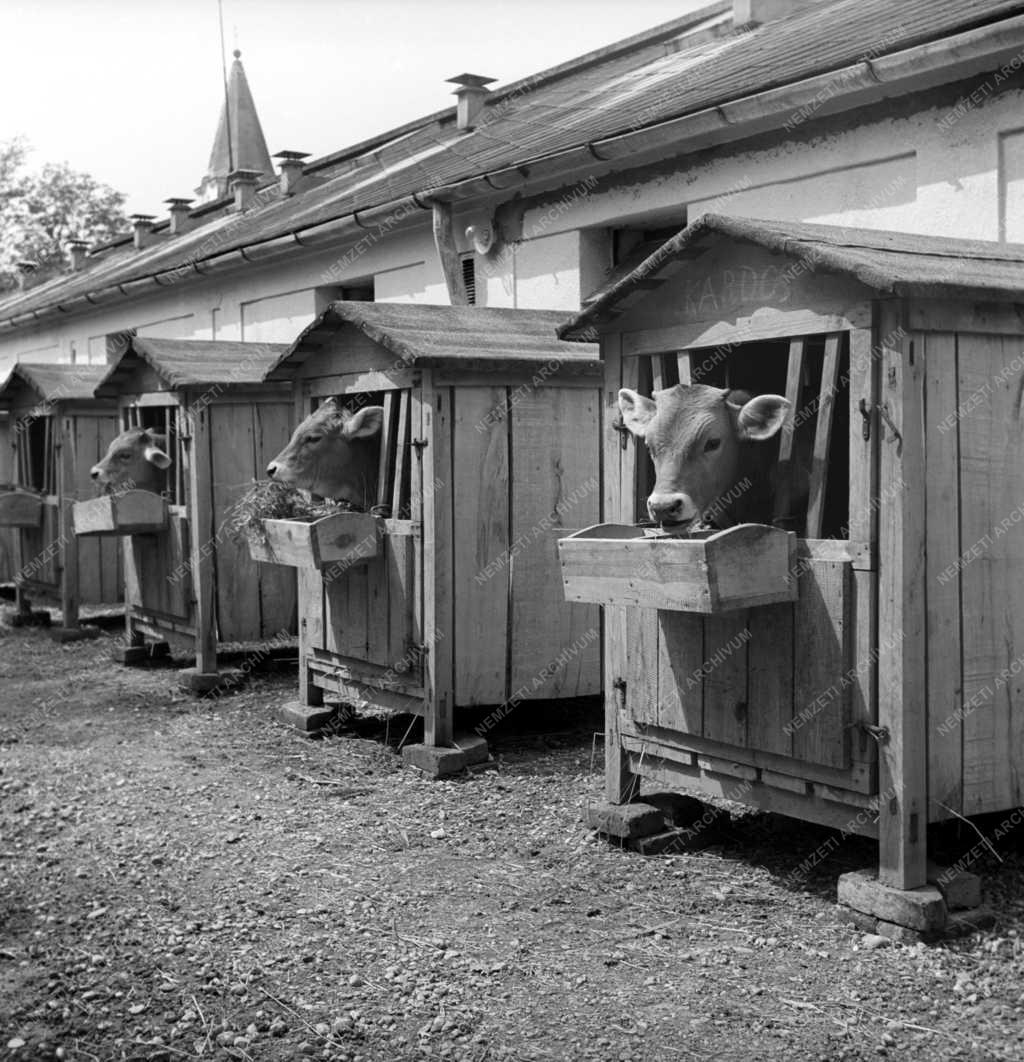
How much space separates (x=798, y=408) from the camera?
5469 mm

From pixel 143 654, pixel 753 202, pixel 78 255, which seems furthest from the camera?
pixel 78 255

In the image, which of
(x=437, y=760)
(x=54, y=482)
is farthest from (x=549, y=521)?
(x=54, y=482)

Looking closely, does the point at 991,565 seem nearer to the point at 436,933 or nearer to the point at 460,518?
the point at 436,933

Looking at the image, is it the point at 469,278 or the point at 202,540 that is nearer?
the point at 202,540

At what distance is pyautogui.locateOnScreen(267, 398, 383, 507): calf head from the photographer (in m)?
7.45

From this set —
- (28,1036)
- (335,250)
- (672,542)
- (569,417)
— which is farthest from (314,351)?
(335,250)

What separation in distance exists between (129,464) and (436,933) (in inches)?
255

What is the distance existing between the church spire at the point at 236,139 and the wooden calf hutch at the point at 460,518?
48.1m

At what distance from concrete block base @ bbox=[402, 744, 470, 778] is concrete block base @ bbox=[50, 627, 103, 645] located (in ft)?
20.6

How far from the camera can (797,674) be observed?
15.8ft

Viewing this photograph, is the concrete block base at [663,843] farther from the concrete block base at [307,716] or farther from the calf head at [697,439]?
the concrete block base at [307,716]

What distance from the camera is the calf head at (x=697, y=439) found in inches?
191

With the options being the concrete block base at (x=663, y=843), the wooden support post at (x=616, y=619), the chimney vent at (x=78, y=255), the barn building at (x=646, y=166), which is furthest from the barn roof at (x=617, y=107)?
the chimney vent at (x=78, y=255)

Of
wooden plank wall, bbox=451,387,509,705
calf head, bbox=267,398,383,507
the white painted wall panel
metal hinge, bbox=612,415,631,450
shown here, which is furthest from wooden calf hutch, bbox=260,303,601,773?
the white painted wall panel
